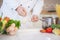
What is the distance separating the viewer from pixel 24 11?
1.27 metres

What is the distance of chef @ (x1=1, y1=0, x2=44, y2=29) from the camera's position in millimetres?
1272

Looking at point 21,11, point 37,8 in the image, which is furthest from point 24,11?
point 37,8

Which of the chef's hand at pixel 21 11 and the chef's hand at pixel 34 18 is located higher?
the chef's hand at pixel 21 11

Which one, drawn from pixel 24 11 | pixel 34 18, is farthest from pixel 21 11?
pixel 34 18

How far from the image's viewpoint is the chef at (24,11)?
4.17ft

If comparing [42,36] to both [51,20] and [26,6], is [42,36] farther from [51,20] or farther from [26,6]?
[26,6]

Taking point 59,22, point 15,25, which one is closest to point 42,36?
point 15,25

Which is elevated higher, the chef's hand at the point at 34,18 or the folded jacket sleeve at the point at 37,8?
the folded jacket sleeve at the point at 37,8

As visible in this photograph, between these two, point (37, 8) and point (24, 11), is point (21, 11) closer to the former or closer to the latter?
point (24, 11)

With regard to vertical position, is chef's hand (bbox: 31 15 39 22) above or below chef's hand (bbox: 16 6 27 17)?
below

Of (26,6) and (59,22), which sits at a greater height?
(26,6)

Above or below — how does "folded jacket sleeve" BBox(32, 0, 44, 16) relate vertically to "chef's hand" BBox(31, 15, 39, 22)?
above

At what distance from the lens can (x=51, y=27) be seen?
3.81 ft

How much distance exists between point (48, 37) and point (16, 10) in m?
0.39
